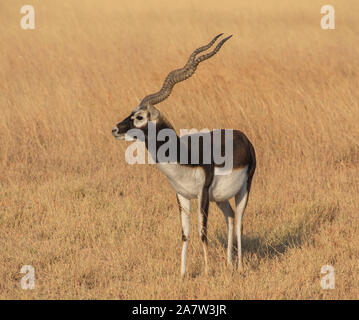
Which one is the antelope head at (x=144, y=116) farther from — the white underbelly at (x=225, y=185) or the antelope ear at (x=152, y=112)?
the white underbelly at (x=225, y=185)

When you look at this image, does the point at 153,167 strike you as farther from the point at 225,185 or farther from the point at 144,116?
the point at 144,116

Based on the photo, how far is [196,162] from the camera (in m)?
4.92

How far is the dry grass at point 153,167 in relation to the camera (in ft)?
18.0

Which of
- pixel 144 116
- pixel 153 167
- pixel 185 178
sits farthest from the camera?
pixel 153 167

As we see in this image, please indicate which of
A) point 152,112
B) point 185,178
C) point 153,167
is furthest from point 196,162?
point 153,167

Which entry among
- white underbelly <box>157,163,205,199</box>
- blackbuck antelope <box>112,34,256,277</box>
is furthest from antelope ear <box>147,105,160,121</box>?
white underbelly <box>157,163,205,199</box>

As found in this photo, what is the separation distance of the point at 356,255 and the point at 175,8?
18.6 meters

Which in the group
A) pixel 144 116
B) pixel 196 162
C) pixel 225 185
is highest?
pixel 144 116

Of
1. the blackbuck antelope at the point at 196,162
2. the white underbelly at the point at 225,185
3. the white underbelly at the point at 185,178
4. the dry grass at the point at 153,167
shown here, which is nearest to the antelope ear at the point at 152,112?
the blackbuck antelope at the point at 196,162

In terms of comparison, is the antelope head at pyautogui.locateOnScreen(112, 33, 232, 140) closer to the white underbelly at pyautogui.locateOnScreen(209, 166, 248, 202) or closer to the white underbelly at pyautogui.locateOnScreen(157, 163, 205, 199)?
the white underbelly at pyautogui.locateOnScreen(157, 163, 205, 199)

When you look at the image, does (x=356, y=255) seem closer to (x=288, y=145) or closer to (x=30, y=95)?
(x=288, y=145)

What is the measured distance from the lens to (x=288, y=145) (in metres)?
8.95

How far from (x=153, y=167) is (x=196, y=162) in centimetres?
359

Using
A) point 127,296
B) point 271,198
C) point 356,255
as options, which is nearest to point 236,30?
point 271,198
